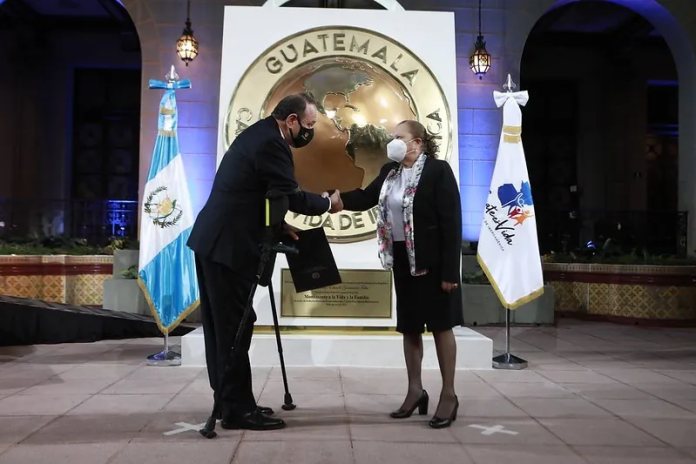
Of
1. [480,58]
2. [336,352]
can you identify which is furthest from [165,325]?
[480,58]

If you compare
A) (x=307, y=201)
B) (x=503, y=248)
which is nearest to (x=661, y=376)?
(x=503, y=248)

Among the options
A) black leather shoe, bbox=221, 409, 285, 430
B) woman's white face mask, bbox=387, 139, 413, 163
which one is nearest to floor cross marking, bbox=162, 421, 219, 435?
black leather shoe, bbox=221, 409, 285, 430

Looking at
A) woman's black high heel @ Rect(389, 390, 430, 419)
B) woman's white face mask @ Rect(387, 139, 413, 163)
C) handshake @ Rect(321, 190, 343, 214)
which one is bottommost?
woman's black high heel @ Rect(389, 390, 430, 419)

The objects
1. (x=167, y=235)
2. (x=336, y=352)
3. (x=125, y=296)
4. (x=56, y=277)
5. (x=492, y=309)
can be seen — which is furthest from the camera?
(x=56, y=277)

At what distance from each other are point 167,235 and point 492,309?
4.52 meters

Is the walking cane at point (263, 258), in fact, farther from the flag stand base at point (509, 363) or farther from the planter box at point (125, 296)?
the planter box at point (125, 296)

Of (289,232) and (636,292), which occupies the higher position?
(289,232)

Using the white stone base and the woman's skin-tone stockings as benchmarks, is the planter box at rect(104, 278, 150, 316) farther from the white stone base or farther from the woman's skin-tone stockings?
the woman's skin-tone stockings

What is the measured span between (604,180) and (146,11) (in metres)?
10.3

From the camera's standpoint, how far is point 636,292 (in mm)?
8438

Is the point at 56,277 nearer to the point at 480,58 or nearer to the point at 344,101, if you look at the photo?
the point at 344,101

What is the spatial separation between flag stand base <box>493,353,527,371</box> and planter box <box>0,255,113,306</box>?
6.35m

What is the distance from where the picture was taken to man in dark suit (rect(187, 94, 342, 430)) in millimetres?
3225

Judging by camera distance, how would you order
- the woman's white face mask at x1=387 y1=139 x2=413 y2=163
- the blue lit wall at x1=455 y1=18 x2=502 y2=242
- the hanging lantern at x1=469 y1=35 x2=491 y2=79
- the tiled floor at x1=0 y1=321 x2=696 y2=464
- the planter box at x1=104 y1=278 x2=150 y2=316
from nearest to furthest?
the tiled floor at x1=0 y1=321 x2=696 y2=464 < the woman's white face mask at x1=387 y1=139 x2=413 y2=163 < the planter box at x1=104 y1=278 x2=150 y2=316 < the hanging lantern at x1=469 y1=35 x2=491 y2=79 < the blue lit wall at x1=455 y1=18 x2=502 y2=242
